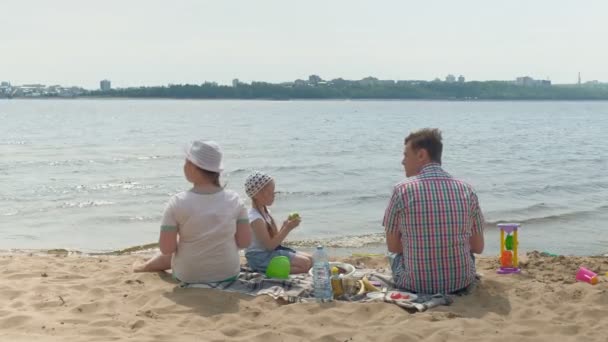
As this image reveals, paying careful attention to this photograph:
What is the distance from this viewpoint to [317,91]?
146250 millimetres

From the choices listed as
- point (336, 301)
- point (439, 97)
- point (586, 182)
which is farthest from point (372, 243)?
point (439, 97)

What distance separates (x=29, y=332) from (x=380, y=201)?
10704mm

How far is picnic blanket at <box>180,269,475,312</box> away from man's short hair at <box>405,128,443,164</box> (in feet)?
3.63

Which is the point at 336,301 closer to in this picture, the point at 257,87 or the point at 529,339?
the point at 529,339

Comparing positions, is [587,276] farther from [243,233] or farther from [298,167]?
[298,167]

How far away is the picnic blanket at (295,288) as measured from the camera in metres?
5.61

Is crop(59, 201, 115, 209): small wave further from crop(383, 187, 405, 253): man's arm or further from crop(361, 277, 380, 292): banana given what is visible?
crop(383, 187, 405, 253): man's arm

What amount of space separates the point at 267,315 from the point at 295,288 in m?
0.72

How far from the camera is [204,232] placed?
5.94 meters

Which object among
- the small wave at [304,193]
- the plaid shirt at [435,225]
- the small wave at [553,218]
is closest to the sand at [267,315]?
the plaid shirt at [435,225]

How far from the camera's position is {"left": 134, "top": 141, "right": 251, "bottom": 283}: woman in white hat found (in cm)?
583

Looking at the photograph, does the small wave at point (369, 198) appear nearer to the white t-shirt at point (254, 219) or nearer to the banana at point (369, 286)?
the white t-shirt at point (254, 219)

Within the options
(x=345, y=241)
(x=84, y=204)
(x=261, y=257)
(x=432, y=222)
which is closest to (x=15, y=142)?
(x=84, y=204)

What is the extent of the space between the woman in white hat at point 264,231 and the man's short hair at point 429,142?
133cm
